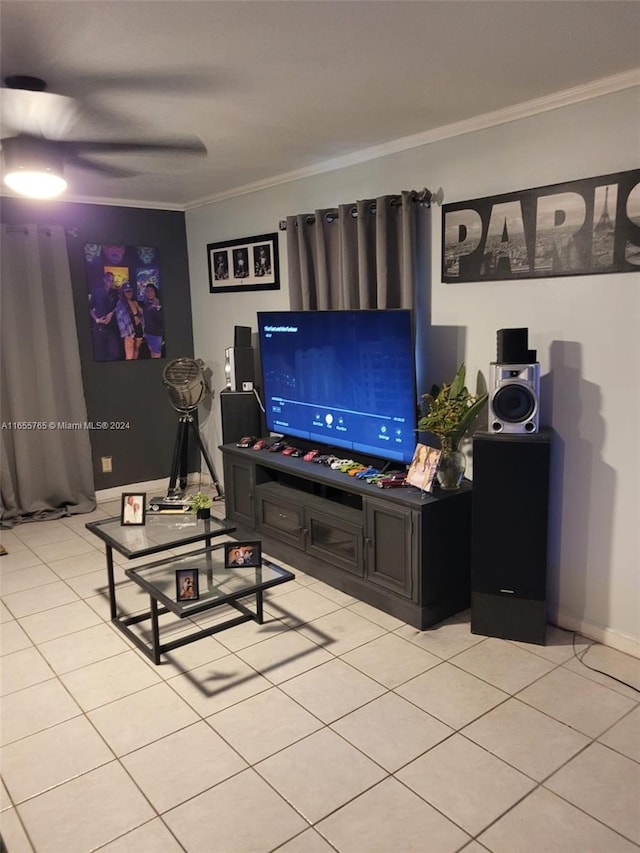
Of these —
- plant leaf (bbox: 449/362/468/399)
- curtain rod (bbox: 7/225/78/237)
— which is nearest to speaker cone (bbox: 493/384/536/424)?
plant leaf (bbox: 449/362/468/399)

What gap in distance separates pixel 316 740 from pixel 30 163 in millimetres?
2381

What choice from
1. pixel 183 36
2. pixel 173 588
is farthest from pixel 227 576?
pixel 183 36

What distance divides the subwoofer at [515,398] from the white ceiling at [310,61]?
1.12m

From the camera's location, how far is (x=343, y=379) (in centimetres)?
358

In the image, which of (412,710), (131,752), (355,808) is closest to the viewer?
(355,808)

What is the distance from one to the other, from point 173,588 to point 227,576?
260 mm

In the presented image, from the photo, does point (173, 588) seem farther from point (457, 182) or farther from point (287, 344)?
point (457, 182)

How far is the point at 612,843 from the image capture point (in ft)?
5.90

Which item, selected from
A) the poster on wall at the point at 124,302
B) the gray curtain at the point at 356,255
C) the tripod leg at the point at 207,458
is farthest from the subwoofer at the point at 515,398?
the poster on wall at the point at 124,302

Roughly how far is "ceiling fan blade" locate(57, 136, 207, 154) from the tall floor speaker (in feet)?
5.38

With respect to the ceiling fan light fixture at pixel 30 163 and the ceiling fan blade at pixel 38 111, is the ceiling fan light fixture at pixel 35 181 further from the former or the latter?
the ceiling fan blade at pixel 38 111

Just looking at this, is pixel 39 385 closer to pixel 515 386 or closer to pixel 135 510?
pixel 135 510

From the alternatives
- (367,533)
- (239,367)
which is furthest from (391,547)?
(239,367)

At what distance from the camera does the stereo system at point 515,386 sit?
2707 mm
